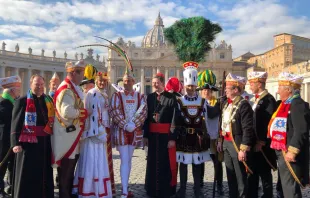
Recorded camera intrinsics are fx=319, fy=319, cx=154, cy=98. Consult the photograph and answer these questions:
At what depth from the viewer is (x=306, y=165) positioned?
15.0 feet

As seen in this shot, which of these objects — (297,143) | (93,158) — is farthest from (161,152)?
(297,143)

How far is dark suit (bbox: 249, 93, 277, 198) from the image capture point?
551 centimetres

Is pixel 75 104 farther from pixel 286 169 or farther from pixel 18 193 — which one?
pixel 286 169

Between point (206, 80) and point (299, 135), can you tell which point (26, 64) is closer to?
point (206, 80)

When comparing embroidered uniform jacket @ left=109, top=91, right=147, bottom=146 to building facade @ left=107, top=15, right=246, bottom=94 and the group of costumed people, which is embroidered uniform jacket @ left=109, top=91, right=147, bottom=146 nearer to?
the group of costumed people

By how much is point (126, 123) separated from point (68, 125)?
126 centimetres

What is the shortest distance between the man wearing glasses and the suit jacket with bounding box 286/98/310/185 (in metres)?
3.24

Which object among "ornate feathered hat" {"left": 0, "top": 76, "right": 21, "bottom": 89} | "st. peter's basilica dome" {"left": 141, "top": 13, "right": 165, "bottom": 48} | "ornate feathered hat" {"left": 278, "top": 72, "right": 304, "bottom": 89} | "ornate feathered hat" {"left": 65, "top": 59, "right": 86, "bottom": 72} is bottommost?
"ornate feathered hat" {"left": 278, "top": 72, "right": 304, "bottom": 89}

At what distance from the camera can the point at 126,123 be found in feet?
19.9

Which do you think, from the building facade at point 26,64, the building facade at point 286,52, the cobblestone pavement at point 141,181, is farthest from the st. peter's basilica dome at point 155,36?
the cobblestone pavement at point 141,181

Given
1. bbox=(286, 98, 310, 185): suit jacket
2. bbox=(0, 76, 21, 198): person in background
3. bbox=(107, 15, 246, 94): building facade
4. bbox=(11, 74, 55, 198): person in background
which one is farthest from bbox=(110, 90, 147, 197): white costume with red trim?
bbox=(107, 15, 246, 94): building facade

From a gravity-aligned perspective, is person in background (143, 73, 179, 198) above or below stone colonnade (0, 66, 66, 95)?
below

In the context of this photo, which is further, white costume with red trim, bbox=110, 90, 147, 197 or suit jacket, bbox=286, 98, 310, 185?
white costume with red trim, bbox=110, 90, 147, 197

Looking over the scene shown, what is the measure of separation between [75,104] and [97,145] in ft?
2.77
